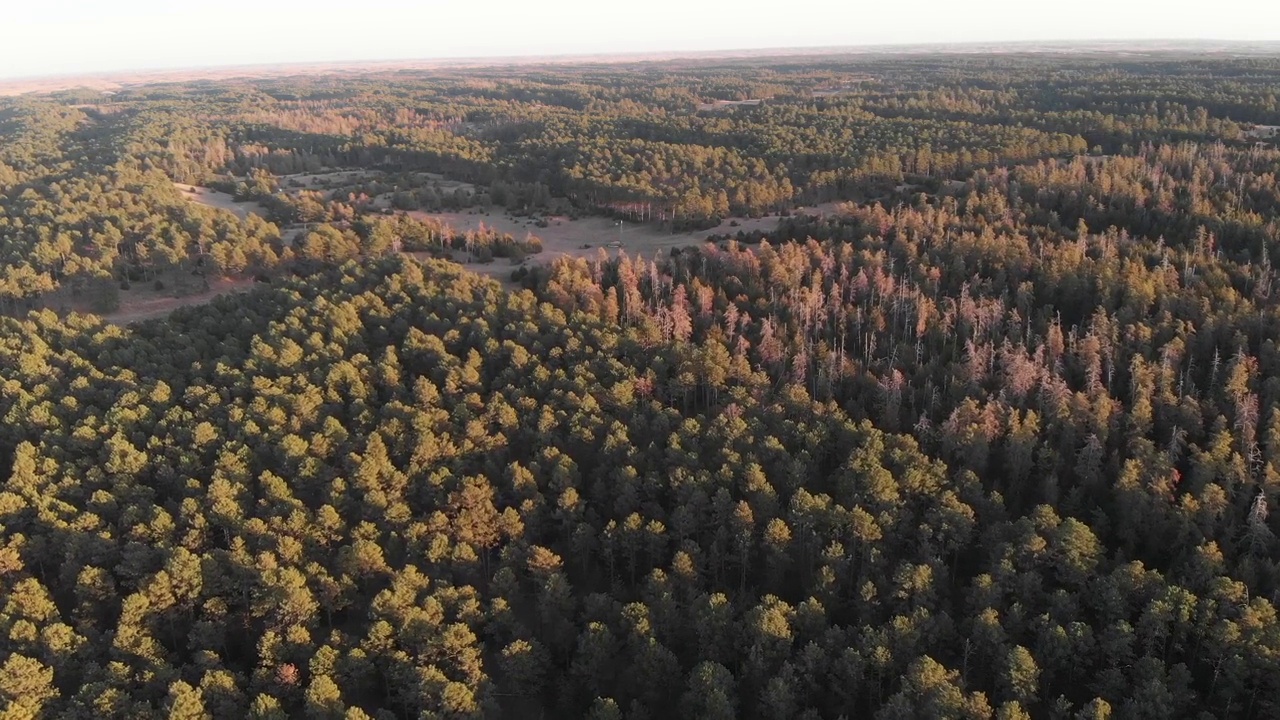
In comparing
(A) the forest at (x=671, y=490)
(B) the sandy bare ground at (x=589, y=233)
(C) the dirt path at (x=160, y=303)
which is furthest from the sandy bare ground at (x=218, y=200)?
(A) the forest at (x=671, y=490)

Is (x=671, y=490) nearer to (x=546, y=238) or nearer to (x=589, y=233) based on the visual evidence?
(x=546, y=238)

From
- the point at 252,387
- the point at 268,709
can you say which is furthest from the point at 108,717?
the point at 252,387

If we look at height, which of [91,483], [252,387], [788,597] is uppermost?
[252,387]

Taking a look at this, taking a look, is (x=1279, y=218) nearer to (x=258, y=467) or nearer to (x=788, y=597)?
(x=788, y=597)

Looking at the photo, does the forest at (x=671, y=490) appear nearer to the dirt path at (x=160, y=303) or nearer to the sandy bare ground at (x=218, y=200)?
the dirt path at (x=160, y=303)

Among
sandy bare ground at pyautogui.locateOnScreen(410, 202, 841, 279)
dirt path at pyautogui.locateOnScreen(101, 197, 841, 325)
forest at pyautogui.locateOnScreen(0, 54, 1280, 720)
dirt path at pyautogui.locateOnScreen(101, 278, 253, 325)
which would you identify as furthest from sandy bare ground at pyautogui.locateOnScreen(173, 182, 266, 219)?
forest at pyautogui.locateOnScreen(0, 54, 1280, 720)
